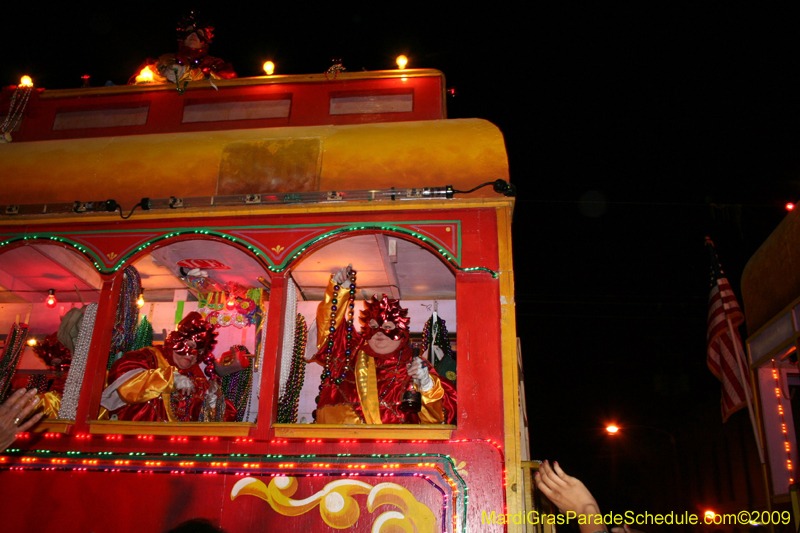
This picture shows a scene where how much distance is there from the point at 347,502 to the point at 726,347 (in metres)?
5.80

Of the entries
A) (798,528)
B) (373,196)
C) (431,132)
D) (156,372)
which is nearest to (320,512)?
(156,372)

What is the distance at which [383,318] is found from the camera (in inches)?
242

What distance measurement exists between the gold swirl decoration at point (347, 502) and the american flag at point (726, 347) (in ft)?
16.9

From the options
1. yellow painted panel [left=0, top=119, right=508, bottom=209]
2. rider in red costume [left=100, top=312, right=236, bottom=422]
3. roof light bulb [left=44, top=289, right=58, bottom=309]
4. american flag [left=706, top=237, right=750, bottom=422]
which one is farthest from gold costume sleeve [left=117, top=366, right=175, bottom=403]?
american flag [left=706, top=237, right=750, bottom=422]

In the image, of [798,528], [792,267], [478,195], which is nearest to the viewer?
[478,195]

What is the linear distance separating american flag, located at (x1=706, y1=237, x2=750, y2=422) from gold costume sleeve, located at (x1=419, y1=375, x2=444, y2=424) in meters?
4.43

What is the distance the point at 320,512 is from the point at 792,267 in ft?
18.9

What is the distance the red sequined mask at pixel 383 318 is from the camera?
608 cm

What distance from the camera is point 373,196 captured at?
5246 mm

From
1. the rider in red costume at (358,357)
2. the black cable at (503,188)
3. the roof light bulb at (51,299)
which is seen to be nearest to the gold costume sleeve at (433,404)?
the rider in red costume at (358,357)

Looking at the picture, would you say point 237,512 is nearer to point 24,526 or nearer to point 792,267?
point 24,526

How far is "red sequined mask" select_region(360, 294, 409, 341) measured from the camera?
6078 millimetres

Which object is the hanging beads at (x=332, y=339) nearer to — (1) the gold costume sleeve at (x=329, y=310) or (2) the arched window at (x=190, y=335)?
(1) the gold costume sleeve at (x=329, y=310)

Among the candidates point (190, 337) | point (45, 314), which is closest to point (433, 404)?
point (190, 337)
